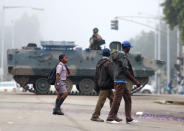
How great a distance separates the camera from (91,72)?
2886cm

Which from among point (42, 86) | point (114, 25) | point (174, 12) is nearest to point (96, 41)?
point (42, 86)

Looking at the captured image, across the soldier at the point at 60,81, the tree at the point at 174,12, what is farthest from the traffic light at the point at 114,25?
the soldier at the point at 60,81

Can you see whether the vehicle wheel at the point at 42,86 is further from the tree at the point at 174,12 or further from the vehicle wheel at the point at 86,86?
the tree at the point at 174,12

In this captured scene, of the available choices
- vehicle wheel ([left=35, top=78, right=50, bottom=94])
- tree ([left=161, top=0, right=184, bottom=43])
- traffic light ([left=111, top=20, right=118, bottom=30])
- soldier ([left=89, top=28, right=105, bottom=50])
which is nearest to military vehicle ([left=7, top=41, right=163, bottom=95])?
vehicle wheel ([left=35, top=78, right=50, bottom=94])

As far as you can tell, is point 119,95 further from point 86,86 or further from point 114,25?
point 114,25

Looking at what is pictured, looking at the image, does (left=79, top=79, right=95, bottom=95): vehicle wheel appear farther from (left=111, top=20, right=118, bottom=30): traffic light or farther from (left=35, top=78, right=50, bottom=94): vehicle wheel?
(left=111, top=20, right=118, bottom=30): traffic light

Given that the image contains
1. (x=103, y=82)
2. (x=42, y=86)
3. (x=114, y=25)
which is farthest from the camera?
(x=114, y=25)

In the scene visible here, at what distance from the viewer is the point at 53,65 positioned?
94.4 feet

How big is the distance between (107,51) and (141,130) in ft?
7.93

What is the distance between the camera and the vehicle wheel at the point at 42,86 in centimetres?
2820

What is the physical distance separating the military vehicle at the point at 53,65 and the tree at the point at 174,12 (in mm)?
20254

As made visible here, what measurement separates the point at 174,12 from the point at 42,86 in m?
24.7

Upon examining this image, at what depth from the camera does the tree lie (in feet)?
160

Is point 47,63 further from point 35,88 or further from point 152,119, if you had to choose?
point 152,119
